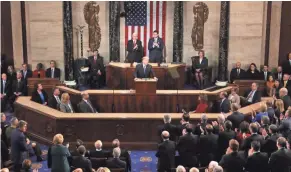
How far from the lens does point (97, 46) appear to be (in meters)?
18.3

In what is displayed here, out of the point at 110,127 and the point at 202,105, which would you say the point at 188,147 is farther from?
the point at 202,105

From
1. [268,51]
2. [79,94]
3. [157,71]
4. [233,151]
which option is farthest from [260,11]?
[233,151]

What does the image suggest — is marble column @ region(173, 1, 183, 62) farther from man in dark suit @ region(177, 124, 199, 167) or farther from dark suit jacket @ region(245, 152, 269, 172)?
dark suit jacket @ region(245, 152, 269, 172)

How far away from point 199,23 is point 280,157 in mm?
9918

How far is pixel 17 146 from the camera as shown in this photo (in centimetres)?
1049

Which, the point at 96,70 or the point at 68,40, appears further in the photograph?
the point at 68,40

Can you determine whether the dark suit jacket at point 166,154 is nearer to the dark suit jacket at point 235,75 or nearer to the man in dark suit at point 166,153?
the man in dark suit at point 166,153

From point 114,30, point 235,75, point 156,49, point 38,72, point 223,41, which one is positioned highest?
point 114,30

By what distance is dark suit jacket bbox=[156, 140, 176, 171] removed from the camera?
9961 millimetres

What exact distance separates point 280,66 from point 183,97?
441 centimetres

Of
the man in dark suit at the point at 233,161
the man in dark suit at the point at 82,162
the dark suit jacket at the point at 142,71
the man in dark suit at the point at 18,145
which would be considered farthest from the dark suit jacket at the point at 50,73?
the man in dark suit at the point at 233,161

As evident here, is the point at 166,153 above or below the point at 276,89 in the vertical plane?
below

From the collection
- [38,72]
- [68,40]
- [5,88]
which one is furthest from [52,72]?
[5,88]

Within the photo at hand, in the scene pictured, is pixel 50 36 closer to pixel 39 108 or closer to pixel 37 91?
pixel 37 91
